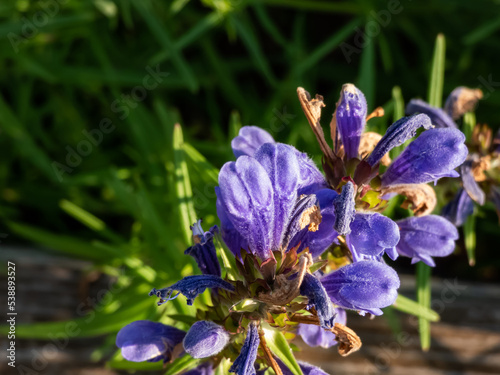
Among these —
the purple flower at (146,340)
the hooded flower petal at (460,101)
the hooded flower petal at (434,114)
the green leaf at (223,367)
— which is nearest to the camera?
the purple flower at (146,340)

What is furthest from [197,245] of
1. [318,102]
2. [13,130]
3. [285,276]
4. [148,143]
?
[13,130]

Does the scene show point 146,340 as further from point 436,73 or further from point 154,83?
point 154,83

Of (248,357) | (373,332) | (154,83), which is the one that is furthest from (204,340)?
(154,83)

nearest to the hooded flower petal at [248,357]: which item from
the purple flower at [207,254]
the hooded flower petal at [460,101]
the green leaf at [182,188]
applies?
the purple flower at [207,254]

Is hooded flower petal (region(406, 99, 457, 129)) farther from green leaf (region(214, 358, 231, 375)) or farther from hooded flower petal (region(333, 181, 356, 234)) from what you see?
green leaf (region(214, 358, 231, 375))

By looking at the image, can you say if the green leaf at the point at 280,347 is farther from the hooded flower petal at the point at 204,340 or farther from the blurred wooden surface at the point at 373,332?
the blurred wooden surface at the point at 373,332

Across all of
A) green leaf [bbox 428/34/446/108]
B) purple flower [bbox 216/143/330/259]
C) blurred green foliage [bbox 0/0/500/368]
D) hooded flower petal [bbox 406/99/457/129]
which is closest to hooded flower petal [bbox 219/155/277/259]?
purple flower [bbox 216/143/330/259]

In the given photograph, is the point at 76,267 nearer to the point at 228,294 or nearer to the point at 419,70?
the point at 228,294
